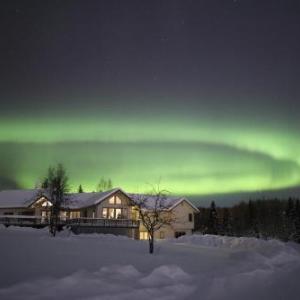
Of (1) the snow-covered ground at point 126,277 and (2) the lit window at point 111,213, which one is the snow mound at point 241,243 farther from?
(2) the lit window at point 111,213

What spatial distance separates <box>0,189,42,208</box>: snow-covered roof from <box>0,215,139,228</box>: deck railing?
5749 mm

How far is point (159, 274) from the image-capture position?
22359mm

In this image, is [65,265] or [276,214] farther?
[276,214]

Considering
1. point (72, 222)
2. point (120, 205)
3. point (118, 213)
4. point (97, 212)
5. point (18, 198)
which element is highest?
point (18, 198)

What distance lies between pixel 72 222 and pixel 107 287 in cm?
4180

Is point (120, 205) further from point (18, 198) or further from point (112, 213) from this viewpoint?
point (18, 198)

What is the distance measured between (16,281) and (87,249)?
17016 mm

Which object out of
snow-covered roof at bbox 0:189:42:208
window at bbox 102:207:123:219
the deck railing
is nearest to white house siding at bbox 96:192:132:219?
window at bbox 102:207:123:219

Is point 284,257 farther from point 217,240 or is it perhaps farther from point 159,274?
point 217,240

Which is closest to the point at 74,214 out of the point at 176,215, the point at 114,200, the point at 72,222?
the point at 114,200

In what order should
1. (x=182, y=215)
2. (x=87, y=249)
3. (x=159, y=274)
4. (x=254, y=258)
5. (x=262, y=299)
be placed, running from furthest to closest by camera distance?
1. (x=182, y=215)
2. (x=87, y=249)
3. (x=254, y=258)
4. (x=159, y=274)
5. (x=262, y=299)

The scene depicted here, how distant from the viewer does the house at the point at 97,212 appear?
201 ft

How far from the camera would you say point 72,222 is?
59406mm

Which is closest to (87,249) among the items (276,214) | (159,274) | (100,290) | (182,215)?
(159,274)
